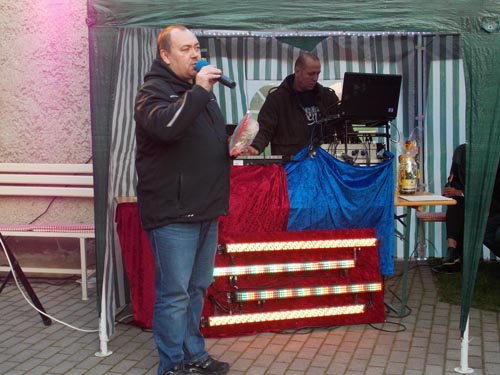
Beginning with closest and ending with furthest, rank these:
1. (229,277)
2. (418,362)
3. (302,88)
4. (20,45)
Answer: (418,362) < (229,277) < (302,88) < (20,45)

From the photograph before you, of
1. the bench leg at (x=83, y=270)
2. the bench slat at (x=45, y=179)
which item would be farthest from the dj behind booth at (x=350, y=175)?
the bench slat at (x=45, y=179)

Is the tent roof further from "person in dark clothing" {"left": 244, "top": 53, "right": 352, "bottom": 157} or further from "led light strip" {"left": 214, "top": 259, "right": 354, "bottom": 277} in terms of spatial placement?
"led light strip" {"left": 214, "top": 259, "right": 354, "bottom": 277}

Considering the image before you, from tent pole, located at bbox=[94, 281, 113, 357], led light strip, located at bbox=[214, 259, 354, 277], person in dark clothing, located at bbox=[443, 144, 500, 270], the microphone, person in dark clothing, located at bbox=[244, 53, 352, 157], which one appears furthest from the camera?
person in dark clothing, located at bbox=[443, 144, 500, 270]

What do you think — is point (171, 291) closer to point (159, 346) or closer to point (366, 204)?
point (159, 346)

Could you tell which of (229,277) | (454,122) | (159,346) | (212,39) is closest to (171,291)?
(159,346)

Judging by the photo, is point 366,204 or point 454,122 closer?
point 366,204

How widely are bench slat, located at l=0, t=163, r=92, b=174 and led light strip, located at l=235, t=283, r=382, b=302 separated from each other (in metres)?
2.39

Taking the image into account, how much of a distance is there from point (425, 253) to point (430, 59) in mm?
2008

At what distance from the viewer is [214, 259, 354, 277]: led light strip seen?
445cm

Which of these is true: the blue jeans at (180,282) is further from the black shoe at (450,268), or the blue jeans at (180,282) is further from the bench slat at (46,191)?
the black shoe at (450,268)

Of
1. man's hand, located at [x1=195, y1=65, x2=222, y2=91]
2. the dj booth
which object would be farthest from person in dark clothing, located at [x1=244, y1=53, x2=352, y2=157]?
man's hand, located at [x1=195, y1=65, x2=222, y2=91]

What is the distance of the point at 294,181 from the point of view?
15.2 feet

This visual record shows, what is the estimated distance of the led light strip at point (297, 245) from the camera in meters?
4.45

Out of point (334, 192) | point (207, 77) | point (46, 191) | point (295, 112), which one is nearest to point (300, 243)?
point (334, 192)
